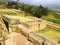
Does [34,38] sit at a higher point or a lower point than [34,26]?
higher

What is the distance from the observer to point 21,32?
13.8ft

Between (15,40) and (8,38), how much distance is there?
213 mm

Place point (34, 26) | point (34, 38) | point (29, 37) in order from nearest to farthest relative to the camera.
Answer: point (34, 38) → point (29, 37) → point (34, 26)

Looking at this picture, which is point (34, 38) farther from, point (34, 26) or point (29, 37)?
point (34, 26)

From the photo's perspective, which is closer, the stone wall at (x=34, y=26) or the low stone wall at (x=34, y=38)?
the low stone wall at (x=34, y=38)

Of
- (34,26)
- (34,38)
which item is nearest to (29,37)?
(34,38)

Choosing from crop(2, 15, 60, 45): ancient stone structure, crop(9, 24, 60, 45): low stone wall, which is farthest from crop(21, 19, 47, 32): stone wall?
crop(9, 24, 60, 45): low stone wall

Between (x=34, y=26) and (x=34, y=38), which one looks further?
(x=34, y=26)

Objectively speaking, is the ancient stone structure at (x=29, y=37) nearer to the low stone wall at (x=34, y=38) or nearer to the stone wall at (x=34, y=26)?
the low stone wall at (x=34, y=38)

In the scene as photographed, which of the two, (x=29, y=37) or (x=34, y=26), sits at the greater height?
(x=29, y=37)

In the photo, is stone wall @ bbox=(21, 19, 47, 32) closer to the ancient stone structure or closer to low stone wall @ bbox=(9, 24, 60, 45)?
the ancient stone structure

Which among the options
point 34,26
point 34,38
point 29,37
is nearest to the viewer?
point 34,38

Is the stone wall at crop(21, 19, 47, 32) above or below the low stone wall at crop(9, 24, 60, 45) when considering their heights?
below

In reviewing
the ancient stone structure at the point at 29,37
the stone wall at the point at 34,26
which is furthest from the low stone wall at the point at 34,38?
the stone wall at the point at 34,26
